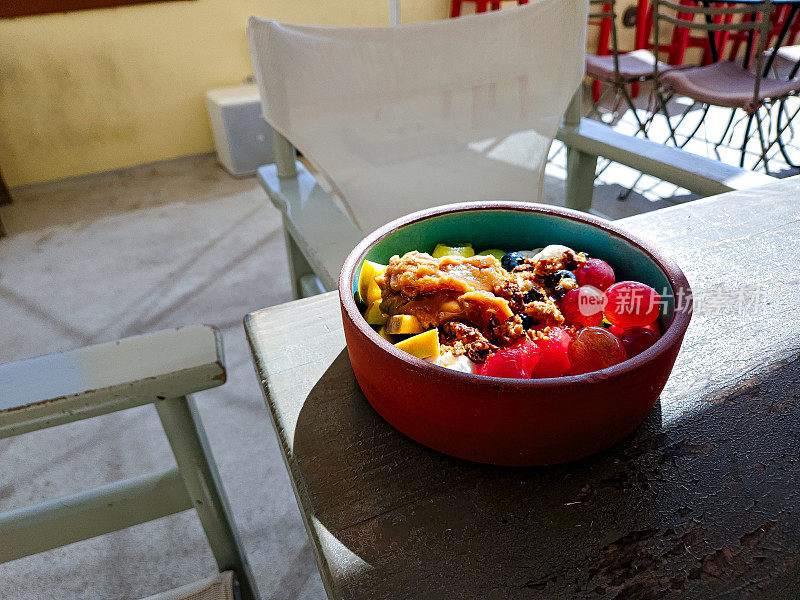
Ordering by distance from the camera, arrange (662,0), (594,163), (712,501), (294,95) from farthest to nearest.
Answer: (662,0) → (594,163) → (294,95) → (712,501)

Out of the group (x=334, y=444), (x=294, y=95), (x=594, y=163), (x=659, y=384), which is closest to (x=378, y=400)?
(x=334, y=444)

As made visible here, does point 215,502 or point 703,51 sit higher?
point 215,502

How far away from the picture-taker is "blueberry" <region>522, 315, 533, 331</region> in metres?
0.51

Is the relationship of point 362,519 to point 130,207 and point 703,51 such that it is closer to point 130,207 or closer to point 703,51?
point 130,207

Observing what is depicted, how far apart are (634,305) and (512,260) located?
0.44 feet

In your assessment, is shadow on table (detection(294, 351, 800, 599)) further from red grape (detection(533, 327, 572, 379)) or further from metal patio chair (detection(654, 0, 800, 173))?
metal patio chair (detection(654, 0, 800, 173))

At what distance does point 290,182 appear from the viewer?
1.32 meters

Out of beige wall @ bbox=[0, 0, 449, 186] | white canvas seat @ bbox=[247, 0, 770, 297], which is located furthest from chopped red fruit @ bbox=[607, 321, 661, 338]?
beige wall @ bbox=[0, 0, 449, 186]

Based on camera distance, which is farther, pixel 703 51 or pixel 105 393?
pixel 703 51

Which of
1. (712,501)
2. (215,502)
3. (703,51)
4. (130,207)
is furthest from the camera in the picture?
(703,51)

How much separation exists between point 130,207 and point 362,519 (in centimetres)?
293

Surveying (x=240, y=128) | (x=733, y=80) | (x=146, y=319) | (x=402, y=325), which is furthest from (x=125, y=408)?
(x=733, y=80)

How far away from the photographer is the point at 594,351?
455 mm

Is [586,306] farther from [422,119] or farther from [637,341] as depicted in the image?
[422,119]
